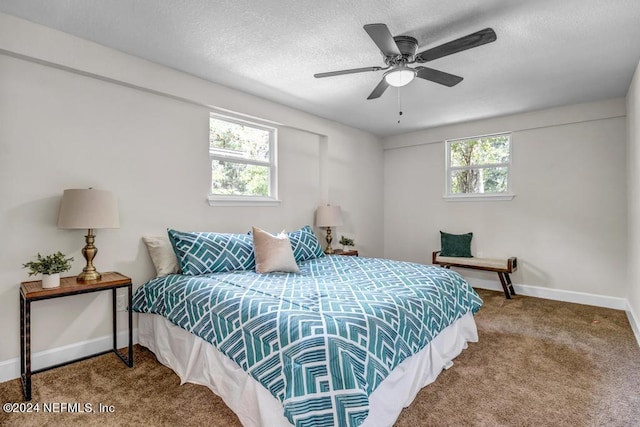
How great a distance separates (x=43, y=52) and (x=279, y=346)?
2557 mm

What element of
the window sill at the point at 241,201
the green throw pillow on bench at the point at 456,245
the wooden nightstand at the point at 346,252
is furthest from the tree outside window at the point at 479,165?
the window sill at the point at 241,201

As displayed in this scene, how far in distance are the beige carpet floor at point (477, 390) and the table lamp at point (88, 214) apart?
2.33 ft

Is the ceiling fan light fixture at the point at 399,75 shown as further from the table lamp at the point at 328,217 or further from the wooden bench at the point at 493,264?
the wooden bench at the point at 493,264

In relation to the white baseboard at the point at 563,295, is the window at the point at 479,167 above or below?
above

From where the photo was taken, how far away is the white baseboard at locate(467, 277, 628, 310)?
148 inches

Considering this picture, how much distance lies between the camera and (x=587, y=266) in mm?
3920

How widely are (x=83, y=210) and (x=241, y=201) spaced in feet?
5.10

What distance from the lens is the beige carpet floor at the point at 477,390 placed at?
5.84ft

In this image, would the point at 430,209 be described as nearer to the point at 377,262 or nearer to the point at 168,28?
the point at 377,262

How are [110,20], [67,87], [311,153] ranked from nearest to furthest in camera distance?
[110,20]
[67,87]
[311,153]

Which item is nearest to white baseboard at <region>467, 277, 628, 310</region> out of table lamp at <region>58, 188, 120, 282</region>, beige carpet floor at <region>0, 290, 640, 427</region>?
beige carpet floor at <region>0, 290, 640, 427</region>

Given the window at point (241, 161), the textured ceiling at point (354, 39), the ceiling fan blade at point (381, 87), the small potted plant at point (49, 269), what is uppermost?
the textured ceiling at point (354, 39)

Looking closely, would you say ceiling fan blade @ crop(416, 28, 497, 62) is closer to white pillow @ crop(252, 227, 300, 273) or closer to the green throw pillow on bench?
white pillow @ crop(252, 227, 300, 273)

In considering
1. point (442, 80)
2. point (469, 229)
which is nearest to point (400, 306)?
point (442, 80)
